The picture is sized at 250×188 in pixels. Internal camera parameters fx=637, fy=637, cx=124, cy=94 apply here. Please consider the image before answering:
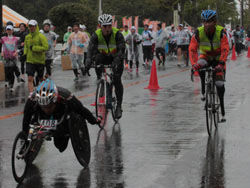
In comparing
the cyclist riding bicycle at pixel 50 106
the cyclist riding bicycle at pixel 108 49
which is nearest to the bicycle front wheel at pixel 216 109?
the cyclist riding bicycle at pixel 108 49

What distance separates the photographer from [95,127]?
10.8 m

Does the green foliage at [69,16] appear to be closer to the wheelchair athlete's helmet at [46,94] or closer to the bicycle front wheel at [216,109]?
the bicycle front wheel at [216,109]

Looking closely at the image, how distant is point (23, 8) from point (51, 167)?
80.9 meters

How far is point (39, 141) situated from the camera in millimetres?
7031

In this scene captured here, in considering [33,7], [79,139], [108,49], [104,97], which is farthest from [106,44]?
[33,7]

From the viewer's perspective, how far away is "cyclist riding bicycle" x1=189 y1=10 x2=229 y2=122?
404 inches

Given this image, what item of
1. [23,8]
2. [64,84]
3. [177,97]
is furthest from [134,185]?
[23,8]

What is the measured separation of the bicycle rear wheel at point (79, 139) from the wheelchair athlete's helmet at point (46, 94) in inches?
18.2

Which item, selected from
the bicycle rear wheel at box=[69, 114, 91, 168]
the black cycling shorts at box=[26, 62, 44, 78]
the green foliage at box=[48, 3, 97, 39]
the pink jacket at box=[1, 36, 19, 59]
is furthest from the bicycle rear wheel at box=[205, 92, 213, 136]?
the green foliage at box=[48, 3, 97, 39]

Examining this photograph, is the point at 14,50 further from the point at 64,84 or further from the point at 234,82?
the point at 234,82

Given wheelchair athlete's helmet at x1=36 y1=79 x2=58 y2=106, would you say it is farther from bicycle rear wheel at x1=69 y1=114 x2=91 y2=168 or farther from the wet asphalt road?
the wet asphalt road

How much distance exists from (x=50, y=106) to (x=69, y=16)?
34.0m

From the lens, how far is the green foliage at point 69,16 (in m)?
40.3

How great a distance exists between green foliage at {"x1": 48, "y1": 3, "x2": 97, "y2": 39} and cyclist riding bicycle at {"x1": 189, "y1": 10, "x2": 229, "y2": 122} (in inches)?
1177
